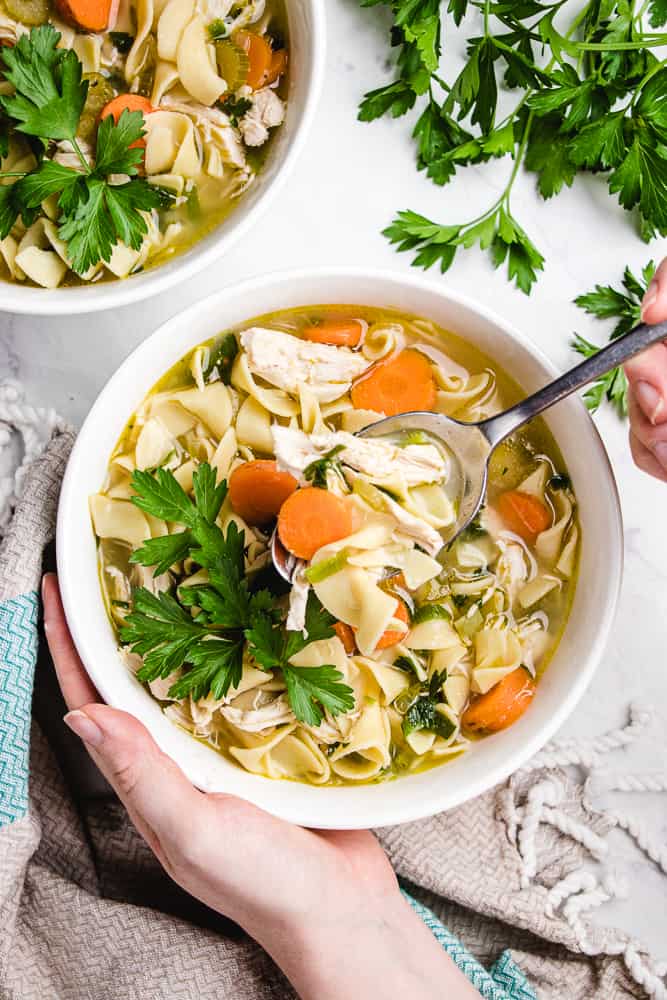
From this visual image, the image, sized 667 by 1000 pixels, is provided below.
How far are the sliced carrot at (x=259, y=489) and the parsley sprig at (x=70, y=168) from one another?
2.61 feet

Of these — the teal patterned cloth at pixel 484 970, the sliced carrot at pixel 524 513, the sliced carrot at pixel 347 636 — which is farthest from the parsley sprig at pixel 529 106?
the teal patterned cloth at pixel 484 970

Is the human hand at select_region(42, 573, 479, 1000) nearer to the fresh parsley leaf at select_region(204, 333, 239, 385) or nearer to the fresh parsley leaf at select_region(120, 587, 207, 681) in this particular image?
the fresh parsley leaf at select_region(120, 587, 207, 681)

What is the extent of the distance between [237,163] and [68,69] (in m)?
0.62

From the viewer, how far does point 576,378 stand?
280 centimetres

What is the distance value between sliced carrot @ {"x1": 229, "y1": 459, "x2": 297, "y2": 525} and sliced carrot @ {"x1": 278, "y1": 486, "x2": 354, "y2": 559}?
21cm

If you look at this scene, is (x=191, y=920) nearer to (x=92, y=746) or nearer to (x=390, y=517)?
(x=92, y=746)

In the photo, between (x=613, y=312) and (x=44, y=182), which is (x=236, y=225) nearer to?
(x=44, y=182)

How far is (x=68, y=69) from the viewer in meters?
2.86

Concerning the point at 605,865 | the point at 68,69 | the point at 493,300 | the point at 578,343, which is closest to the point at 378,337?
the point at 493,300

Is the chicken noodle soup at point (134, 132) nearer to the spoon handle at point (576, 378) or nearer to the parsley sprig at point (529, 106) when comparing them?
the parsley sprig at point (529, 106)

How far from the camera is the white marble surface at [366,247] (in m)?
3.56

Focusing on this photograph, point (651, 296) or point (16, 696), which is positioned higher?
point (651, 296)

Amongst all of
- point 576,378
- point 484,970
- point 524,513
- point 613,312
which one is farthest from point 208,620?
point 613,312

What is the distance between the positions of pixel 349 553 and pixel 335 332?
0.78m
